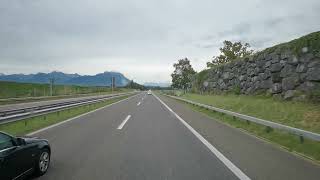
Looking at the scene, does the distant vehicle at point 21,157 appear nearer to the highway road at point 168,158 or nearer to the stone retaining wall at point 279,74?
the highway road at point 168,158

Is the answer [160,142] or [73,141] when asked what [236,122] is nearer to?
[160,142]

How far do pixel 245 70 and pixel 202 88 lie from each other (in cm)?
2283

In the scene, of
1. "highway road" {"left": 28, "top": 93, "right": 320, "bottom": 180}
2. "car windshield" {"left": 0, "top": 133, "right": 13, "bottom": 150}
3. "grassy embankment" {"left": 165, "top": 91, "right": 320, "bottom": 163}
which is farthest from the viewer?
"grassy embankment" {"left": 165, "top": 91, "right": 320, "bottom": 163}

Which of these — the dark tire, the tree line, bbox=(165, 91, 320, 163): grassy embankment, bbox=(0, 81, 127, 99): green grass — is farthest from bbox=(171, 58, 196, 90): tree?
the dark tire

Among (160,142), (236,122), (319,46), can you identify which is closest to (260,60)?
(319,46)

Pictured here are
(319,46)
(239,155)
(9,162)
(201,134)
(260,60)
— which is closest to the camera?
(9,162)

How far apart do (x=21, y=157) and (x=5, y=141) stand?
1.29ft

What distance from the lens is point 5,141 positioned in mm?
5555

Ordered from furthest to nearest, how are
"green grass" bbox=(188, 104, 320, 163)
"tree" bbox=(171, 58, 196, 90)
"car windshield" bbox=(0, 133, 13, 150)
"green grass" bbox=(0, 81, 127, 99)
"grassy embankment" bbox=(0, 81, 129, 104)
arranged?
1. "tree" bbox=(171, 58, 196, 90)
2. "green grass" bbox=(0, 81, 127, 99)
3. "grassy embankment" bbox=(0, 81, 129, 104)
4. "green grass" bbox=(188, 104, 320, 163)
5. "car windshield" bbox=(0, 133, 13, 150)

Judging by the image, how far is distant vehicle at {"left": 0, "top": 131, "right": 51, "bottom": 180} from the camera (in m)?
5.25

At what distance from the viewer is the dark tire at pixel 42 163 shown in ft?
20.6

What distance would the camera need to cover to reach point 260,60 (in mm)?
26375

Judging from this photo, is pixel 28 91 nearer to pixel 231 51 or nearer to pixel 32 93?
pixel 32 93

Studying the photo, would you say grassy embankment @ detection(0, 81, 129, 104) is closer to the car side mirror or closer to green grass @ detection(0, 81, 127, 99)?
green grass @ detection(0, 81, 127, 99)
